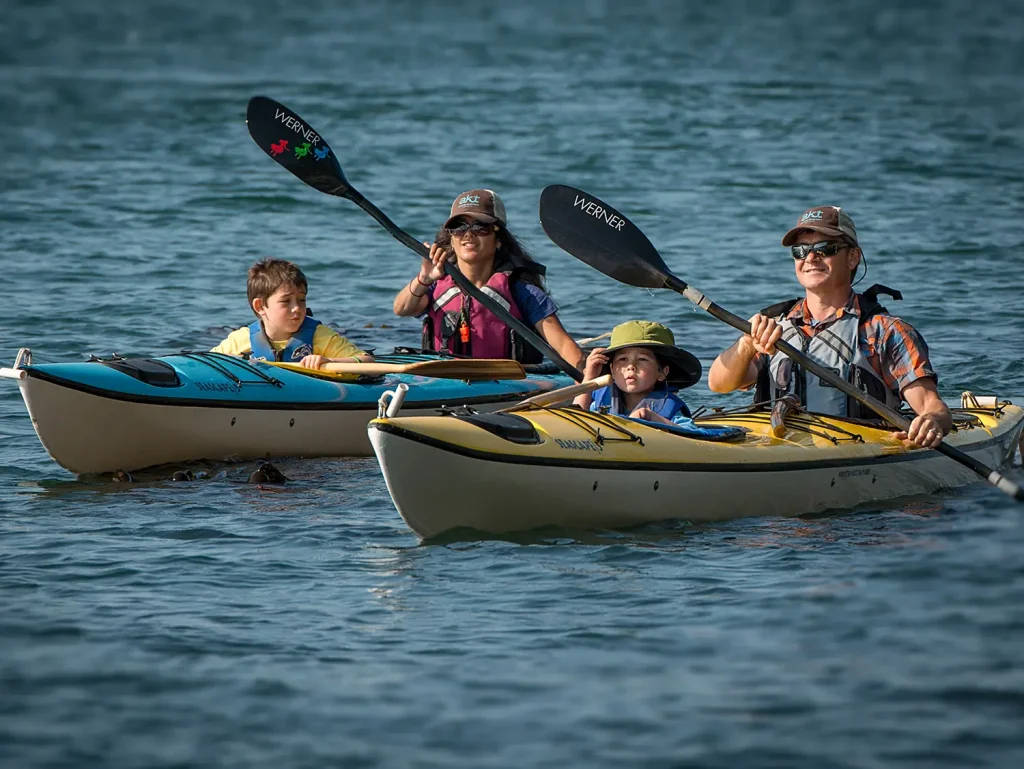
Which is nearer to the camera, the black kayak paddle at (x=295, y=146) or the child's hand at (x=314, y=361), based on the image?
the child's hand at (x=314, y=361)

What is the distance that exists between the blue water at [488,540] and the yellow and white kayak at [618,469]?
15 centimetres

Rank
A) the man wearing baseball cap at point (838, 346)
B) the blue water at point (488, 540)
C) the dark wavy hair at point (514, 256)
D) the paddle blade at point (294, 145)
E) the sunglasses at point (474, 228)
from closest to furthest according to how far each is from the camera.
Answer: the blue water at point (488, 540)
the man wearing baseball cap at point (838, 346)
the sunglasses at point (474, 228)
the dark wavy hair at point (514, 256)
the paddle blade at point (294, 145)

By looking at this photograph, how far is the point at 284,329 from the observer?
27.9ft

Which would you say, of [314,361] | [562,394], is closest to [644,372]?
[562,394]

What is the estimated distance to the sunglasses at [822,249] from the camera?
668cm

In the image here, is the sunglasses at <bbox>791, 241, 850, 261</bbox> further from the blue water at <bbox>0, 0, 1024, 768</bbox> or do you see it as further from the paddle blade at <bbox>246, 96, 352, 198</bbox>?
the paddle blade at <bbox>246, 96, 352, 198</bbox>

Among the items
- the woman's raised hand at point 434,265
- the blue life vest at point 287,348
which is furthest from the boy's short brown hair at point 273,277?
the woman's raised hand at point 434,265

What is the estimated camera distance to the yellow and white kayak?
19.9ft

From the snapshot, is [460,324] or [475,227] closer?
[475,227]

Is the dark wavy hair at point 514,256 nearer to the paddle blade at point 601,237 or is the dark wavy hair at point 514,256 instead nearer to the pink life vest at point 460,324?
the pink life vest at point 460,324

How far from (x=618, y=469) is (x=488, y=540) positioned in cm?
57

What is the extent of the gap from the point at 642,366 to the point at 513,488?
89 cm

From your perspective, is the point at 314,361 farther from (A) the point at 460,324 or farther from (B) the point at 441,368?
(A) the point at 460,324

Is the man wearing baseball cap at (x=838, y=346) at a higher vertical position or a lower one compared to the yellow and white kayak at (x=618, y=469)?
higher
